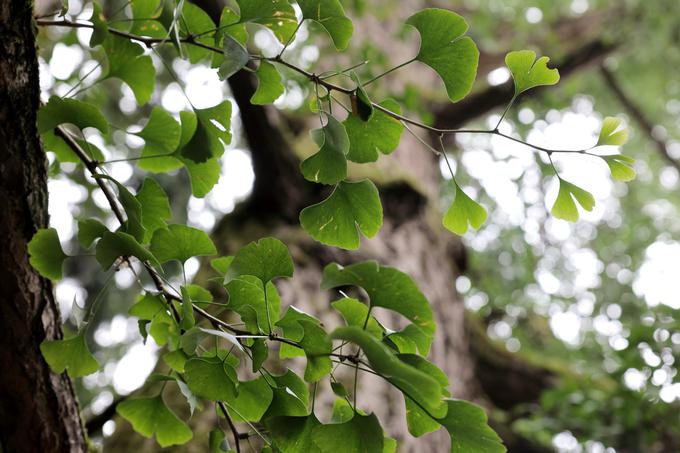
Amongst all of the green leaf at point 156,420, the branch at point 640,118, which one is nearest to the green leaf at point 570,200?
the green leaf at point 156,420

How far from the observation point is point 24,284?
64 cm

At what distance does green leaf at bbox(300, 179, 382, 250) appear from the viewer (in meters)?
0.55

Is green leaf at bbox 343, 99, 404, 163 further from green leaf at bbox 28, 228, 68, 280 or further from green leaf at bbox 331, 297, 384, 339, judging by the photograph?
green leaf at bbox 28, 228, 68, 280

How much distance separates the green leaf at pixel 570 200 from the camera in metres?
0.57

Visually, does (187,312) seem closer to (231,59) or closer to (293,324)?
(293,324)

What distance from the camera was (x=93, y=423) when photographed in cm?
99

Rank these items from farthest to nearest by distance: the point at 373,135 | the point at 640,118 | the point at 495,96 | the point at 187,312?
the point at 640,118 → the point at 495,96 → the point at 373,135 → the point at 187,312

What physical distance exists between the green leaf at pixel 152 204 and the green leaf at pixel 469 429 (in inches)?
13.1

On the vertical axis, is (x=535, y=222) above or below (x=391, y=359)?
above

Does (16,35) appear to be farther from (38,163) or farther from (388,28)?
(388,28)

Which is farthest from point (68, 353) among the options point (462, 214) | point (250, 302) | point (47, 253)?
point (462, 214)

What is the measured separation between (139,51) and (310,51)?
2.02 m

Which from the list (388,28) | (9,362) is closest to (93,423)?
(9,362)

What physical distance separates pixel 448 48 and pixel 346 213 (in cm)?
18
